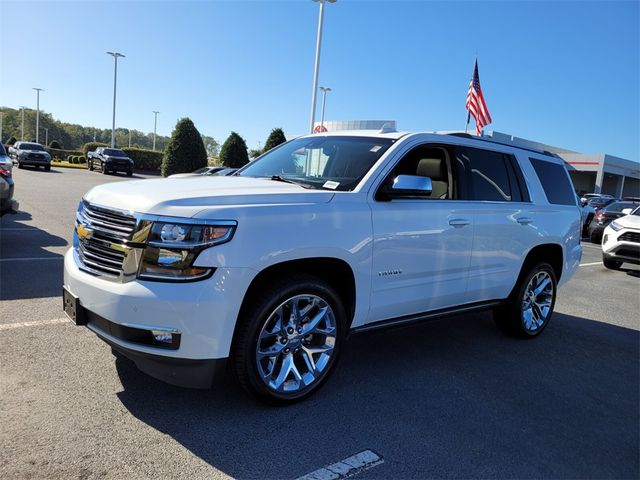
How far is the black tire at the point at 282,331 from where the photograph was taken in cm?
315

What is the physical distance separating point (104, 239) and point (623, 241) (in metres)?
11.0

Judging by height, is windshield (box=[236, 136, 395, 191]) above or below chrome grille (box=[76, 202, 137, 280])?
above

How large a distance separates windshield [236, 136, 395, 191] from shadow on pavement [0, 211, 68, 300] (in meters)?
2.85

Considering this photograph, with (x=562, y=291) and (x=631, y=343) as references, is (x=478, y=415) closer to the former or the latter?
(x=631, y=343)

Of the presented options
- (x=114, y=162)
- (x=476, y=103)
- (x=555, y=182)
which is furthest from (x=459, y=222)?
(x=114, y=162)

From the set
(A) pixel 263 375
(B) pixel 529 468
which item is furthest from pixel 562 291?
(A) pixel 263 375

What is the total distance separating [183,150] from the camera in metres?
31.9

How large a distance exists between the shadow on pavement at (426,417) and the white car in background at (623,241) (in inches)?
269

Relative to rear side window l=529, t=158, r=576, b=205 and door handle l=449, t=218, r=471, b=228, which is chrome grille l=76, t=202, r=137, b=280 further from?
A: rear side window l=529, t=158, r=576, b=205

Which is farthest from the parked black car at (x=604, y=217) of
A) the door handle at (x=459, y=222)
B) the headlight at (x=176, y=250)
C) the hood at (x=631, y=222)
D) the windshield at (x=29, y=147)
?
the windshield at (x=29, y=147)

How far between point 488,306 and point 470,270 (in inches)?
24.1

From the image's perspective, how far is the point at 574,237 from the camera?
5984 mm

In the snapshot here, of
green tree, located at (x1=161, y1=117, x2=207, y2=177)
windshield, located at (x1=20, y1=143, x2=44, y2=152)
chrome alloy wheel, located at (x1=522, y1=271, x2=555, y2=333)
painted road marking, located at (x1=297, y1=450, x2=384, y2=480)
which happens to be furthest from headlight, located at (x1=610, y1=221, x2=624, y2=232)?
windshield, located at (x1=20, y1=143, x2=44, y2=152)

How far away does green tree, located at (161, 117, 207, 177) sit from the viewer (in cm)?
3171
